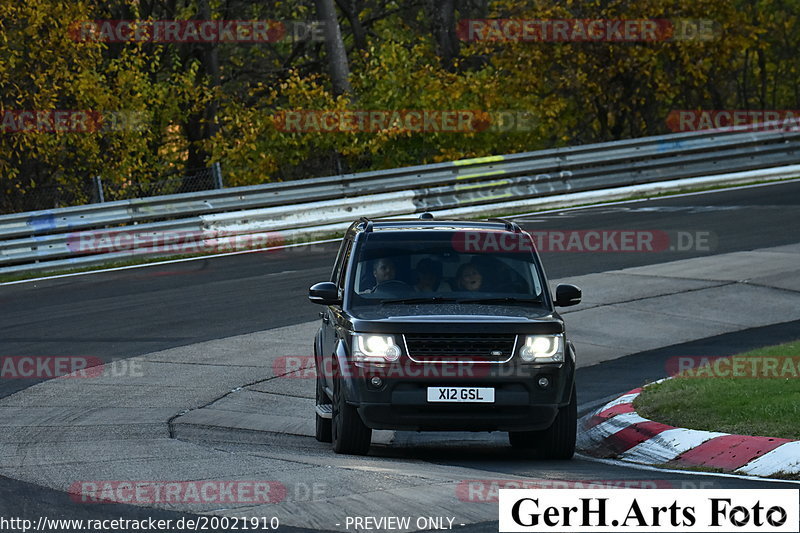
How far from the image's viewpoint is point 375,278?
10586 millimetres

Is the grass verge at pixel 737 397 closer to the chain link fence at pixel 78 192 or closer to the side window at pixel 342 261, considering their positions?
the side window at pixel 342 261

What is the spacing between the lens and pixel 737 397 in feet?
35.4

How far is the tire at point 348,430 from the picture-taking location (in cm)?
971

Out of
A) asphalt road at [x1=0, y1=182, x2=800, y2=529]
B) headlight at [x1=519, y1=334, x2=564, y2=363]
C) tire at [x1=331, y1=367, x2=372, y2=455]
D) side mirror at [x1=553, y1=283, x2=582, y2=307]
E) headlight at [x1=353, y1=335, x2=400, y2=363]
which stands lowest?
asphalt road at [x1=0, y1=182, x2=800, y2=529]

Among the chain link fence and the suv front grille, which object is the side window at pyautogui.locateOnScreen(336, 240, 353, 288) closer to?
the suv front grille

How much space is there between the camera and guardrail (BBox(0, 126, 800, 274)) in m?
22.5

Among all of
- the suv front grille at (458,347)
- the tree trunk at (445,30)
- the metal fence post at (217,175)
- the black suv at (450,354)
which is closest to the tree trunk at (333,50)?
the tree trunk at (445,30)

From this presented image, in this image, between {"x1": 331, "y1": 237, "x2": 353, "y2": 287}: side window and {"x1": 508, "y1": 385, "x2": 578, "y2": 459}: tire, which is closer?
{"x1": 508, "y1": 385, "x2": 578, "y2": 459}: tire

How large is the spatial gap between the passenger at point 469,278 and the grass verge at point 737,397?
183 centimetres

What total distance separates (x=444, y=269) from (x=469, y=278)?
0.22 m

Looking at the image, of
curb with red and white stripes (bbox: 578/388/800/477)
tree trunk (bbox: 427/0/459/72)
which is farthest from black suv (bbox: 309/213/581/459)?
tree trunk (bbox: 427/0/459/72)

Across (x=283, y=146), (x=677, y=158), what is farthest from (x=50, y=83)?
(x=677, y=158)

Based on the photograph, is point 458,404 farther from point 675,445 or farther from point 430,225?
point 430,225

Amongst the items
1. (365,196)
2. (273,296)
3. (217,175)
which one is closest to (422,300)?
(273,296)
